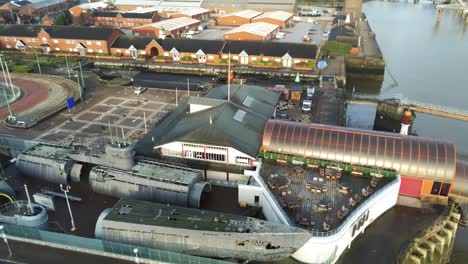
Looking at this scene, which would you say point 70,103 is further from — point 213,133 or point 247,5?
point 247,5

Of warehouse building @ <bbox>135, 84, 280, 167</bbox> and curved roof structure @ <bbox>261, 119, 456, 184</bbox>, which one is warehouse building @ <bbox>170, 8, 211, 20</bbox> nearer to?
warehouse building @ <bbox>135, 84, 280, 167</bbox>

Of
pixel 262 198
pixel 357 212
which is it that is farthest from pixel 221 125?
pixel 357 212

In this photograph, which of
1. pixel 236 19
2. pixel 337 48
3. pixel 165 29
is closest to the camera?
pixel 337 48

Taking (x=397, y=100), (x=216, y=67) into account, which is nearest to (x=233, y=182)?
(x=397, y=100)

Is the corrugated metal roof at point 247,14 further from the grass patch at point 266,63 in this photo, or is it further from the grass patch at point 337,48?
the grass patch at point 266,63

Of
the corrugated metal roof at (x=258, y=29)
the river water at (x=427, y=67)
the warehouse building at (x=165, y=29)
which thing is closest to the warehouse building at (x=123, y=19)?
the warehouse building at (x=165, y=29)

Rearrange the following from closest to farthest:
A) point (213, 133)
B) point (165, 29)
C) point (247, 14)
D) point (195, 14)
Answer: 1. point (213, 133)
2. point (165, 29)
3. point (247, 14)
4. point (195, 14)

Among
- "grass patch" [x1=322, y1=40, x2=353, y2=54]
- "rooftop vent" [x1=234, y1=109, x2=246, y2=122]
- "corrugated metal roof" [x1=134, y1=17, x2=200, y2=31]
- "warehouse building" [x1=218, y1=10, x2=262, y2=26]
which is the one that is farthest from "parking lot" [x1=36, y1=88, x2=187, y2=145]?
"warehouse building" [x1=218, y1=10, x2=262, y2=26]
